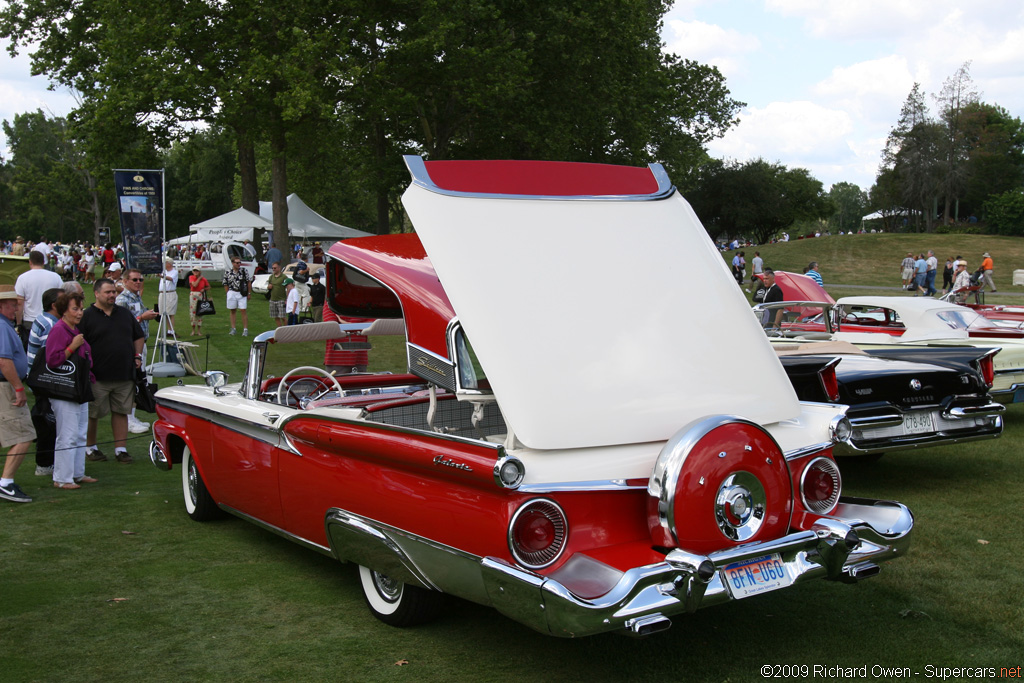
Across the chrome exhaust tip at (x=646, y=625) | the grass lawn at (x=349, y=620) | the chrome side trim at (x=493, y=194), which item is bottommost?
the grass lawn at (x=349, y=620)

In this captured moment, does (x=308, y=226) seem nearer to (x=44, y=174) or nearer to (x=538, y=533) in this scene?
(x=538, y=533)

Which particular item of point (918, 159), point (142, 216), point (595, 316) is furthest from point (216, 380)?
point (918, 159)

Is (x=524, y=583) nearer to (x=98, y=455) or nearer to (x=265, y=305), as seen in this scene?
(x=98, y=455)

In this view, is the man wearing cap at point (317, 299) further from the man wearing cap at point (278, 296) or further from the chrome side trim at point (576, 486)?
the chrome side trim at point (576, 486)

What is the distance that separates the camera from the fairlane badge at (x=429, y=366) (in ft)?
14.6

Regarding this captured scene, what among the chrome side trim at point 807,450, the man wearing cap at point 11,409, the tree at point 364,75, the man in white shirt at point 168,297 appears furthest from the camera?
the tree at point 364,75

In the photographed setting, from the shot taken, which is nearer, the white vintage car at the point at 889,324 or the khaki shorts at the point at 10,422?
the khaki shorts at the point at 10,422

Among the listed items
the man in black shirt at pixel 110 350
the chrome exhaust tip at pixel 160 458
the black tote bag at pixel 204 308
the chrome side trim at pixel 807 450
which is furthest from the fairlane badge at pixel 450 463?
the black tote bag at pixel 204 308

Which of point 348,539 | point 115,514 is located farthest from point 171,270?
point 348,539

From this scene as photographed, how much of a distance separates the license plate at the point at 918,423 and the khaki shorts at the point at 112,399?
263 inches

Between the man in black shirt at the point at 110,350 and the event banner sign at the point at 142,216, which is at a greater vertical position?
the event banner sign at the point at 142,216

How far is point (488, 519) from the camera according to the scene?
3535 millimetres

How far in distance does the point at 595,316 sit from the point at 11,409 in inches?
198

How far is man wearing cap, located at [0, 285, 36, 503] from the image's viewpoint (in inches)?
262
